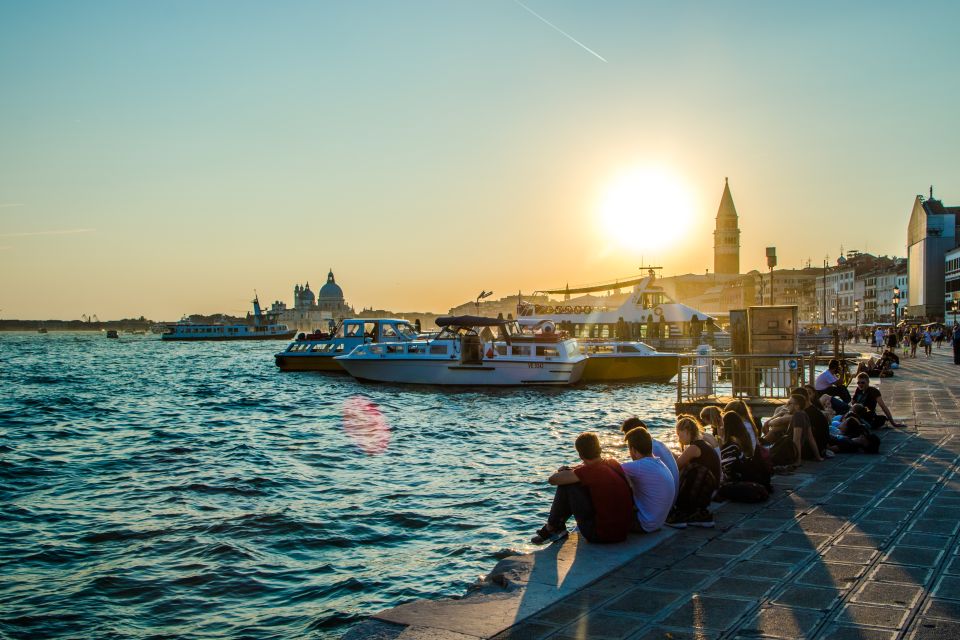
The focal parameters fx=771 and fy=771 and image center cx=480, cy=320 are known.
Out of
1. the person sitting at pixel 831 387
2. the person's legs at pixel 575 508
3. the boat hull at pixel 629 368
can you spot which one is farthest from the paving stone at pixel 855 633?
the boat hull at pixel 629 368

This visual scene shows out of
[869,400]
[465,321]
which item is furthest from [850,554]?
[465,321]

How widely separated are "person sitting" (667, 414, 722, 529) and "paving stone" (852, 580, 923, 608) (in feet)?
6.16

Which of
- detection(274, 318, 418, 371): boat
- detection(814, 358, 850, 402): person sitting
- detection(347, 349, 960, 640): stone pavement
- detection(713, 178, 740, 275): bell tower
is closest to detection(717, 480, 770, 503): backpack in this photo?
detection(347, 349, 960, 640): stone pavement

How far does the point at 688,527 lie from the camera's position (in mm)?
7348

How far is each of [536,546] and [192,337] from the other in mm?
141841

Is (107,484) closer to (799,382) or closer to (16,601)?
(16,601)

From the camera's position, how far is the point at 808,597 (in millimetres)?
5355

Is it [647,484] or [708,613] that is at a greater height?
[647,484]

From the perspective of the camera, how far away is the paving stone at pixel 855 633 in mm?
4637

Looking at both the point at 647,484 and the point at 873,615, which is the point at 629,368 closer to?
the point at 647,484

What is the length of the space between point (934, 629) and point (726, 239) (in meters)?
168

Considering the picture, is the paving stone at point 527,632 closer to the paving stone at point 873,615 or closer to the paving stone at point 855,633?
the paving stone at point 855,633

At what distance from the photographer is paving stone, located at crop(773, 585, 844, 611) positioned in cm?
521

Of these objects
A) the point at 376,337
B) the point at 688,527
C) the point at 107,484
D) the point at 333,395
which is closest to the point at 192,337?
the point at 376,337
